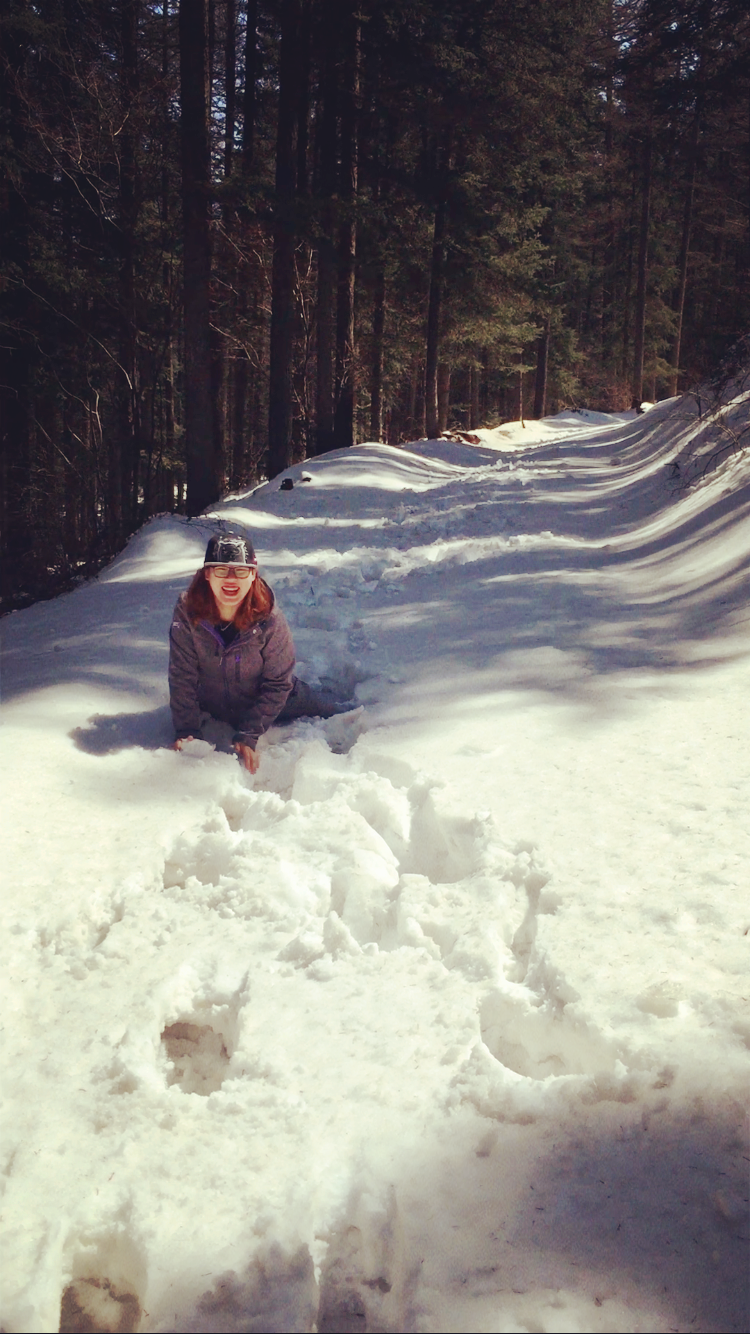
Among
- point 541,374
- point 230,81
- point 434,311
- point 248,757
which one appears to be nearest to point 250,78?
point 230,81

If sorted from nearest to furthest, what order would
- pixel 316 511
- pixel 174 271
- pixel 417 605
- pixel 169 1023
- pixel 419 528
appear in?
pixel 169 1023, pixel 417 605, pixel 419 528, pixel 316 511, pixel 174 271

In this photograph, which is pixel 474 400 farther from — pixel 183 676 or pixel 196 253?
pixel 183 676

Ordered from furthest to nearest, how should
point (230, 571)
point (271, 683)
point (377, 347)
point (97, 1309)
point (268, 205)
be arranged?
point (377, 347) < point (268, 205) < point (271, 683) < point (230, 571) < point (97, 1309)

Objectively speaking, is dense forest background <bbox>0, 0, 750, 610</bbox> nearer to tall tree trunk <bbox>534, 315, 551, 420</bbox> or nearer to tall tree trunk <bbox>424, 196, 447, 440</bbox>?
tall tree trunk <bbox>424, 196, 447, 440</bbox>

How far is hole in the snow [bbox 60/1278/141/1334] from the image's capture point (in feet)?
5.39

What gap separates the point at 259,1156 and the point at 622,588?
5541mm

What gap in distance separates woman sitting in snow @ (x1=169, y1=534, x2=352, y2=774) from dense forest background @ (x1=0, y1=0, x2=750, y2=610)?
24.4ft

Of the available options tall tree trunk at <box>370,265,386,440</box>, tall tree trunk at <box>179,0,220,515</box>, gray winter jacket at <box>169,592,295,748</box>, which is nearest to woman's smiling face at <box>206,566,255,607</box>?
gray winter jacket at <box>169,592,295,748</box>

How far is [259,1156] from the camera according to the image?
1901 mm

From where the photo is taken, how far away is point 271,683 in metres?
4.12

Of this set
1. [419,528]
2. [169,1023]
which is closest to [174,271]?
[419,528]

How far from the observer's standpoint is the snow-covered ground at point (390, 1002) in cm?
168

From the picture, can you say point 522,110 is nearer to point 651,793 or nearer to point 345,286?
point 345,286

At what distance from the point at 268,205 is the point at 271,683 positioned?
12.1m
